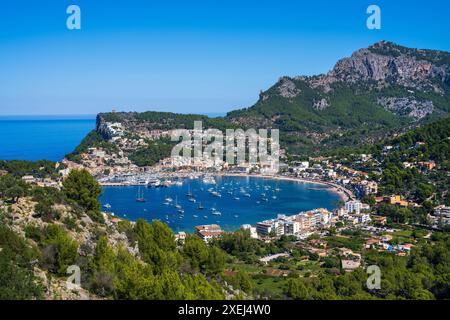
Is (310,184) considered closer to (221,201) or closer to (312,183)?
(312,183)

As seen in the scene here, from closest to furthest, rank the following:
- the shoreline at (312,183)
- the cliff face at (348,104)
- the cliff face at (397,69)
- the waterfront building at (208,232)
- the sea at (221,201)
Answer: the waterfront building at (208,232)
the sea at (221,201)
the shoreline at (312,183)
the cliff face at (348,104)
the cliff face at (397,69)

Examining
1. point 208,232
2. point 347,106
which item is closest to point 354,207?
point 208,232

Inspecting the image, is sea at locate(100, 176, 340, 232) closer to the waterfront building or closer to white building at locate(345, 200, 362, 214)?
the waterfront building

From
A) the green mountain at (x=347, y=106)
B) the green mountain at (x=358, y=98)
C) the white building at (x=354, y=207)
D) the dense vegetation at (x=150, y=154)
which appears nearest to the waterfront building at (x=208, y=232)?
the white building at (x=354, y=207)

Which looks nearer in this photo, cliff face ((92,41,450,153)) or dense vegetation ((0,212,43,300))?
dense vegetation ((0,212,43,300))

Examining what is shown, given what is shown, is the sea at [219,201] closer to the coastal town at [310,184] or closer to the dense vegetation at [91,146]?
the coastal town at [310,184]

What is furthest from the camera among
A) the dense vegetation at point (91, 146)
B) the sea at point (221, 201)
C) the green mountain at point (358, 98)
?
the green mountain at point (358, 98)

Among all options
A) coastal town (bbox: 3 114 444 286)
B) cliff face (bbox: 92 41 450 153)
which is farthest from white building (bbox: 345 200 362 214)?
cliff face (bbox: 92 41 450 153)

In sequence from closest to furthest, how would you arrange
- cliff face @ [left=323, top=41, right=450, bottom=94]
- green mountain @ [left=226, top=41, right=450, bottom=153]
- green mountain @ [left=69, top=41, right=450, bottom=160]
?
green mountain @ [left=69, top=41, right=450, bottom=160]
green mountain @ [left=226, top=41, right=450, bottom=153]
cliff face @ [left=323, top=41, right=450, bottom=94]
